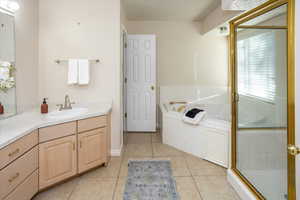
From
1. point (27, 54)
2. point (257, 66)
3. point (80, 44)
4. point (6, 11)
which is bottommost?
point (257, 66)

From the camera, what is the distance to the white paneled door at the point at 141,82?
4.37 m

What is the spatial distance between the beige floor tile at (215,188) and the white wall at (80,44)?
1.57 meters

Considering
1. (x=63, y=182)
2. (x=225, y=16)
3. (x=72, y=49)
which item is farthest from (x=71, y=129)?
(x=225, y=16)

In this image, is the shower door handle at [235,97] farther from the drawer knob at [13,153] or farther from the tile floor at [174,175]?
the drawer knob at [13,153]

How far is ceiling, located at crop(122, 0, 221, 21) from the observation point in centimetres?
367

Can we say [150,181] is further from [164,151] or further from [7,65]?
[7,65]

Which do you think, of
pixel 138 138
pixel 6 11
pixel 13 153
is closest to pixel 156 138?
pixel 138 138

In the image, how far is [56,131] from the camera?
214 cm

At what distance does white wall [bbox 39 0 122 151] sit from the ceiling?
2.97ft

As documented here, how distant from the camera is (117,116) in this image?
316 cm

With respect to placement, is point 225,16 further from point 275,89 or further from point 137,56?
point 275,89

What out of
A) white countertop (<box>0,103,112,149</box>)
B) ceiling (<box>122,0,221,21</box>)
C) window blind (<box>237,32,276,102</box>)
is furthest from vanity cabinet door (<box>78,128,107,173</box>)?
ceiling (<box>122,0,221,21</box>)

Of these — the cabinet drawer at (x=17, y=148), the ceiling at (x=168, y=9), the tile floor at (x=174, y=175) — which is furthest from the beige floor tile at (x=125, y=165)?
the ceiling at (x=168, y=9)

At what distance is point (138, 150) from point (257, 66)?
2209mm
